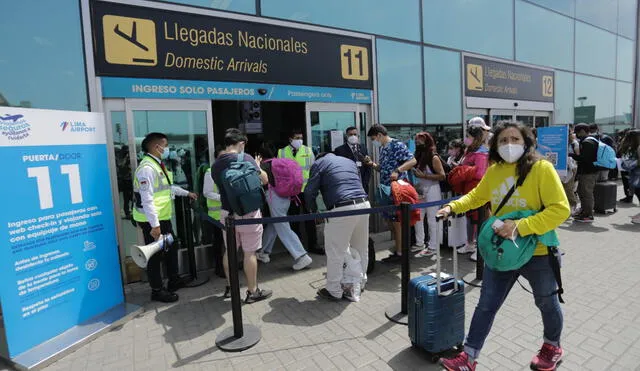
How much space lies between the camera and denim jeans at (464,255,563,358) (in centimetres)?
246

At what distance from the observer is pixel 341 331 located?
344 cm

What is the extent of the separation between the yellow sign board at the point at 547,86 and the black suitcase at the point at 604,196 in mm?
3382

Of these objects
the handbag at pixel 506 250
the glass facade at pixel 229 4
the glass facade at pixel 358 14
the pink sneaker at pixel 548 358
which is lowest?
the pink sneaker at pixel 548 358

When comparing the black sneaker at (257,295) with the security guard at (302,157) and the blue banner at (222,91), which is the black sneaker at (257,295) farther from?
the blue banner at (222,91)

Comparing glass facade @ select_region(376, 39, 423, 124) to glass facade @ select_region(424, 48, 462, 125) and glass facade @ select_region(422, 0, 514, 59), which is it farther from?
glass facade @ select_region(422, 0, 514, 59)

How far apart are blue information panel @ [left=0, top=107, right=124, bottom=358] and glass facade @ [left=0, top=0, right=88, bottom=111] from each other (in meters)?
0.96

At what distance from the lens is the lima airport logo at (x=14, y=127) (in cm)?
288

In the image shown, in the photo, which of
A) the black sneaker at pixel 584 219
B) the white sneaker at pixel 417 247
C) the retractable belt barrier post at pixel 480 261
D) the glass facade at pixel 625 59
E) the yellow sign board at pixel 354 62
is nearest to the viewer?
the retractable belt barrier post at pixel 480 261

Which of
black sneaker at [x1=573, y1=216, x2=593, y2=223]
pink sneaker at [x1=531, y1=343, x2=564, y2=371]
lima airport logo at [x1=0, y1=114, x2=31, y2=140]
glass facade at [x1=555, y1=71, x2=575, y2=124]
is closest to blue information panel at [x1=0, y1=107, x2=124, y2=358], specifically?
lima airport logo at [x1=0, y1=114, x2=31, y2=140]

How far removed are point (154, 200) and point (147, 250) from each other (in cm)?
59

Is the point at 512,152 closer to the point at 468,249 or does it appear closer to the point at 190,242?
the point at 468,249

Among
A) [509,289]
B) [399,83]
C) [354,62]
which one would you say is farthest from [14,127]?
[399,83]

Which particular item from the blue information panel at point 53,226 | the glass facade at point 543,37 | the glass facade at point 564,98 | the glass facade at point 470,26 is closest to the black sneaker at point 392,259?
the blue information panel at point 53,226

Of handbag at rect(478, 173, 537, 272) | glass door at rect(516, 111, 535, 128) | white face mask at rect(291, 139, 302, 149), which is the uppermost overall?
glass door at rect(516, 111, 535, 128)
